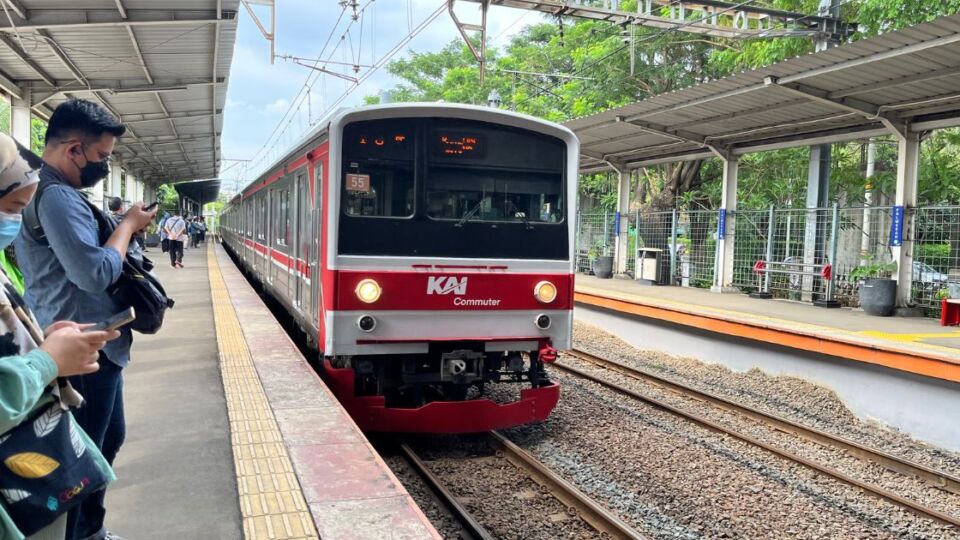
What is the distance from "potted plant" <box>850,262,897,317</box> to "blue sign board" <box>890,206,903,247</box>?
0.33m

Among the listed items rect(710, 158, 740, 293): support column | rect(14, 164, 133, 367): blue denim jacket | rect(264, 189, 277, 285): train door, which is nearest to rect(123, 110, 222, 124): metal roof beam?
rect(264, 189, 277, 285): train door

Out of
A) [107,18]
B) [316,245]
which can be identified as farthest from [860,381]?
[107,18]

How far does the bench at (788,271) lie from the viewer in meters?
11.5

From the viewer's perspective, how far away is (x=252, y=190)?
14.1m

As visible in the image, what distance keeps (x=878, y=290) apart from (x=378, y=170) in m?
8.34

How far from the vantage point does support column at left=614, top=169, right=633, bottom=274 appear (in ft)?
55.3

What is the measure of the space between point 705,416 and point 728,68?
12.3m

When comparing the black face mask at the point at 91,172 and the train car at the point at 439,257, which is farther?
the train car at the point at 439,257

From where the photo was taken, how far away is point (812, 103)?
33.7ft

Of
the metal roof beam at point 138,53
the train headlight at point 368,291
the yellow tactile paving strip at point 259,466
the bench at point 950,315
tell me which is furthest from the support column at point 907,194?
the metal roof beam at point 138,53

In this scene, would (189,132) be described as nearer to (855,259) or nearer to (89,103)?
(855,259)

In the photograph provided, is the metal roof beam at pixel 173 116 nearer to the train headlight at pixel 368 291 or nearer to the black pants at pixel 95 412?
the train headlight at pixel 368 291

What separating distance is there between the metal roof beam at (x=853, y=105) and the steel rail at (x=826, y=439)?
4.35 m

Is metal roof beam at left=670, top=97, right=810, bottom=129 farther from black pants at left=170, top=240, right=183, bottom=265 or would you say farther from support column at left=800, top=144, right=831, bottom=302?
black pants at left=170, top=240, right=183, bottom=265
